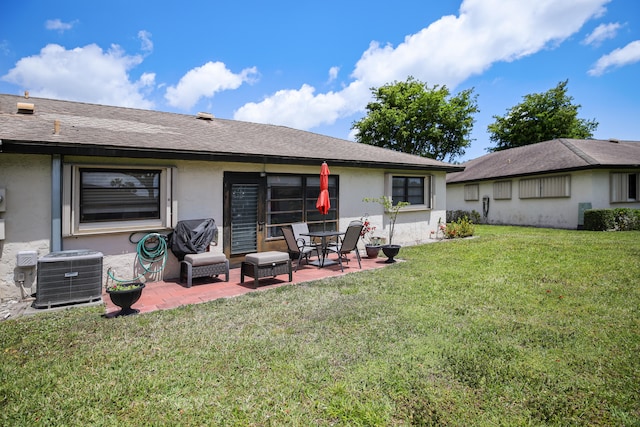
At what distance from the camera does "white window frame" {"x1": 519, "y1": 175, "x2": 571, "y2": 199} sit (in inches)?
643

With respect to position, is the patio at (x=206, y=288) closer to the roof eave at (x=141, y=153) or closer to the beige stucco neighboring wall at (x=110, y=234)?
the beige stucco neighboring wall at (x=110, y=234)

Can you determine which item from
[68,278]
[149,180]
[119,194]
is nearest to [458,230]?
[149,180]

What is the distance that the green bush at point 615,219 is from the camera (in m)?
14.3

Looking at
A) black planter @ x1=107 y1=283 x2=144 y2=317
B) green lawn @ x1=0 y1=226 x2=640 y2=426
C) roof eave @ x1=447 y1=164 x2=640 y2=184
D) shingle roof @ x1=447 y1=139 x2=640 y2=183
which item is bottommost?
green lawn @ x1=0 y1=226 x2=640 y2=426

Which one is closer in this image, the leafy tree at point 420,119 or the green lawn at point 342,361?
the green lawn at point 342,361

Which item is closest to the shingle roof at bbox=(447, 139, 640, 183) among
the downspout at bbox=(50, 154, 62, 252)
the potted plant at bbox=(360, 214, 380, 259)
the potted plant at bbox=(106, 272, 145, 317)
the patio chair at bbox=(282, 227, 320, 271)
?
the potted plant at bbox=(360, 214, 380, 259)

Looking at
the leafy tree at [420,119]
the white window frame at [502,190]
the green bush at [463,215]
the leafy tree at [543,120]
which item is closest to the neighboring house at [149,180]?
the white window frame at [502,190]

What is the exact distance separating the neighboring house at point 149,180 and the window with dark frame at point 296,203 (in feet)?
0.10

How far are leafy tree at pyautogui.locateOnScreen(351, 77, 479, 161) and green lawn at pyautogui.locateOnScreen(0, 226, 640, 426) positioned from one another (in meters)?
32.6

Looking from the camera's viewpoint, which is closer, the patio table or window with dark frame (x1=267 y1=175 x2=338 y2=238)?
the patio table

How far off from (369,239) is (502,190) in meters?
13.5

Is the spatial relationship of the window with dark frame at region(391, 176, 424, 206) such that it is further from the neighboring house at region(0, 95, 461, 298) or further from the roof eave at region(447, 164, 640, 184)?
the roof eave at region(447, 164, 640, 184)

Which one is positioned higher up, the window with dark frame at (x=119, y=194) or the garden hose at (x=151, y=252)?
the window with dark frame at (x=119, y=194)

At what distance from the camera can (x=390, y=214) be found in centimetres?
1126
